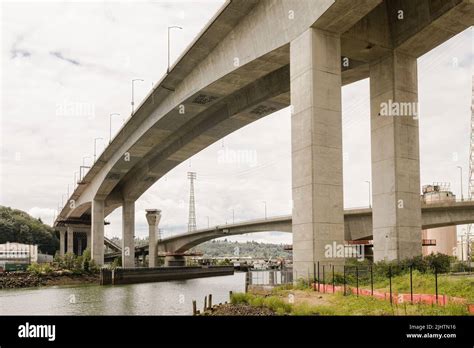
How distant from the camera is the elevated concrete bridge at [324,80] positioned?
85.5 ft

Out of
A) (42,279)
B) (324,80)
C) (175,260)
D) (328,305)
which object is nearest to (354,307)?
(328,305)

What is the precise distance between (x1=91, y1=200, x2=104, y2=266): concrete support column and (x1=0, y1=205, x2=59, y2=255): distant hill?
54.1 metres

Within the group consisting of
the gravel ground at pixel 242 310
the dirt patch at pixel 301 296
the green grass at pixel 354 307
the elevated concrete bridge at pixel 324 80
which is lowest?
the gravel ground at pixel 242 310

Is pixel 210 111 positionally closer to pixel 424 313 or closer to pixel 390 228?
pixel 390 228

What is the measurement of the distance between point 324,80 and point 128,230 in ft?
215

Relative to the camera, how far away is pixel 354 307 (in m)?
17.9

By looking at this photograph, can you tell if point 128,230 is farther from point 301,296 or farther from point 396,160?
point 301,296

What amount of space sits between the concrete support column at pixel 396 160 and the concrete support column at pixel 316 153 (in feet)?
15.8

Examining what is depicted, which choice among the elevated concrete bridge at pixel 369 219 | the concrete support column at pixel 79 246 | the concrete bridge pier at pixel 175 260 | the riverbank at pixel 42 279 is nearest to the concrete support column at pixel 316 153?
the elevated concrete bridge at pixel 369 219

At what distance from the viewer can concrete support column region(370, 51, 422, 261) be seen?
97.8ft

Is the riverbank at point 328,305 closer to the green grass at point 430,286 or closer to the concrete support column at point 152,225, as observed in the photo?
the green grass at point 430,286

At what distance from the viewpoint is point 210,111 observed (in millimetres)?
45938

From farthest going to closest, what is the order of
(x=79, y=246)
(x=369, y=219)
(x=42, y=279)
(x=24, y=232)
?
(x=79, y=246) → (x=24, y=232) → (x=42, y=279) → (x=369, y=219)

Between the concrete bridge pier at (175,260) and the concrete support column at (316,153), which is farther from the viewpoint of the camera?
the concrete bridge pier at (175,260)
